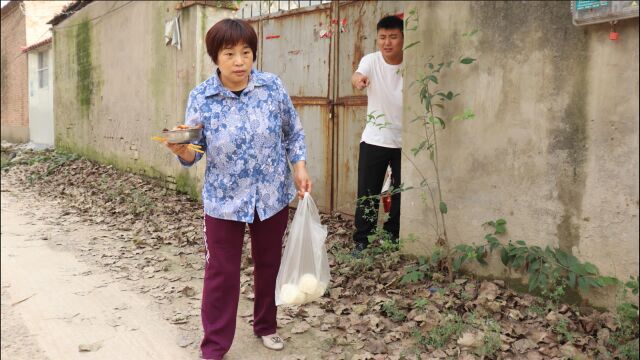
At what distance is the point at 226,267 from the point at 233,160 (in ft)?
1.87

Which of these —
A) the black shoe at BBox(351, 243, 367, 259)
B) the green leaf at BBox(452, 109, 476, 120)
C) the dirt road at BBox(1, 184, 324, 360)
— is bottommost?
the dirt road at BBox(1, 184, 324, 360)

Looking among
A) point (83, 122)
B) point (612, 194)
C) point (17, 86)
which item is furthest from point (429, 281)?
point (17, 86)

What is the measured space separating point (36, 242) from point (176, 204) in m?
1.72

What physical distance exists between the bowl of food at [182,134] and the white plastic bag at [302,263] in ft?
2.20

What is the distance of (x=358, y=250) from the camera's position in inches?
173

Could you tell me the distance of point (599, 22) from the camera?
2.89 m

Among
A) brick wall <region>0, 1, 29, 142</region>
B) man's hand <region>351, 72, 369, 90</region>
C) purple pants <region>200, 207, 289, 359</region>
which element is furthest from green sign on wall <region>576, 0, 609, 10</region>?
brick wall <region>0, 1, 29, 142</region>

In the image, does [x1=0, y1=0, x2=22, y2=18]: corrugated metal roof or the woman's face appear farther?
[x1=0, y1=0, x2=22, y2=18]: corrugated metal roof

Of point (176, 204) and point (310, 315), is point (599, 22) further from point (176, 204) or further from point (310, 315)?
point (176, 204)

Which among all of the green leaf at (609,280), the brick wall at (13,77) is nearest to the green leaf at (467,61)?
the green leaf at (609,280)

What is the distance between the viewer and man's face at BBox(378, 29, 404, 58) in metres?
4.17

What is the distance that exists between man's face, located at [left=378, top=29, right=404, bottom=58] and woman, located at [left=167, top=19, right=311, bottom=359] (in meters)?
1.59

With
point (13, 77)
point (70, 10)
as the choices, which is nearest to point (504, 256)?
point (70, 10)

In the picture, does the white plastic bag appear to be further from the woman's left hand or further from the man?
the man
